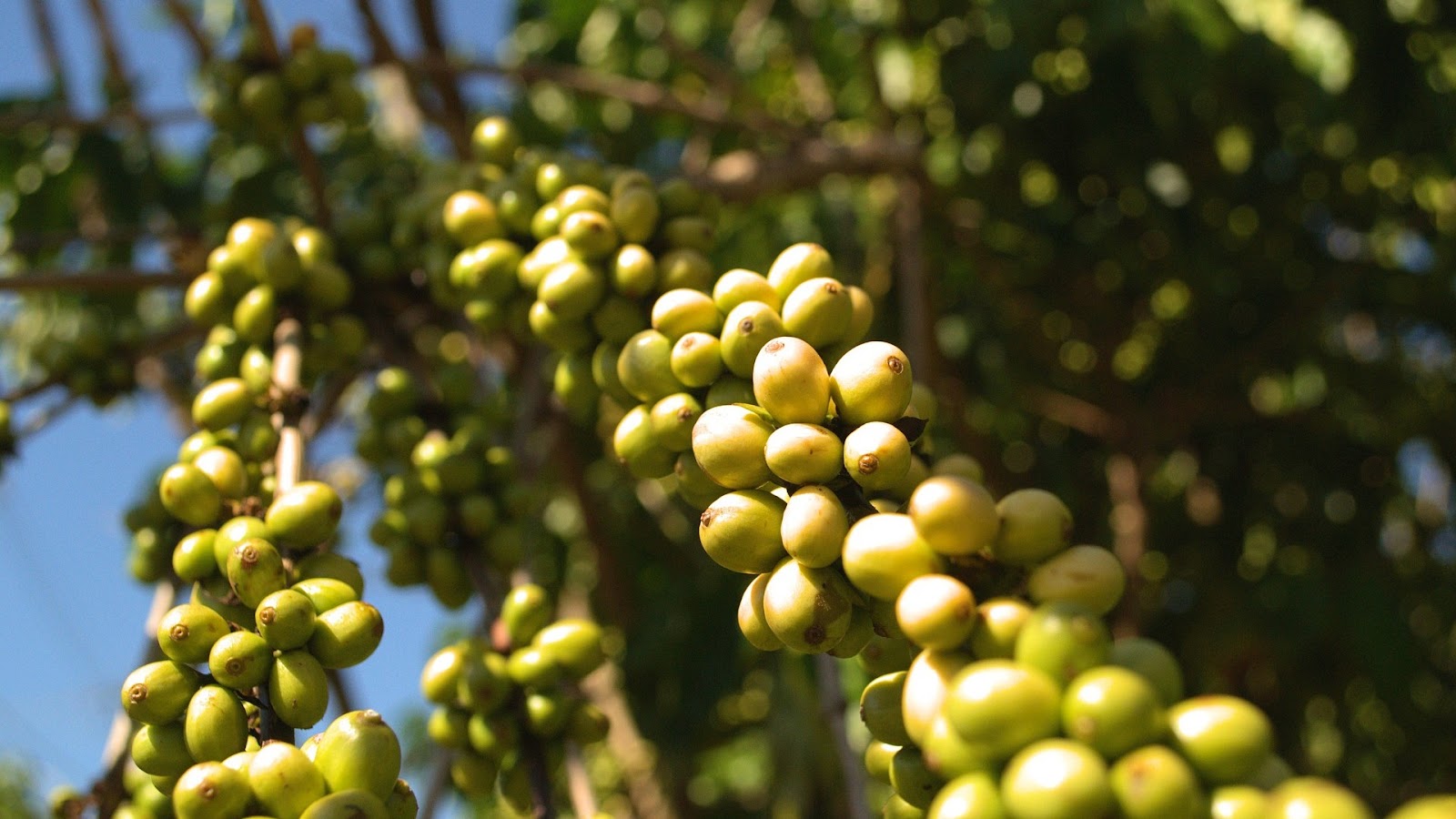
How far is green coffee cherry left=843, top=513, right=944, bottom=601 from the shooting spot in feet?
3.91

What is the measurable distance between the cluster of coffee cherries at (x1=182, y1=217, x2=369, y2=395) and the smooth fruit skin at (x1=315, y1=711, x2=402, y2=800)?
1101mm

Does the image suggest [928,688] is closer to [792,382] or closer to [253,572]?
[792,382]

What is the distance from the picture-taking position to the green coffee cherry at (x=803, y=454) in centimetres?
133

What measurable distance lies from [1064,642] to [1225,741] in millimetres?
165

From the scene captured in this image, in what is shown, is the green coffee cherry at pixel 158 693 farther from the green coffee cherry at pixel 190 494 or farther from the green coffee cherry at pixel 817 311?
the green coffee cherry at pixel 817 311

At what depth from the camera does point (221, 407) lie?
2.09 meters

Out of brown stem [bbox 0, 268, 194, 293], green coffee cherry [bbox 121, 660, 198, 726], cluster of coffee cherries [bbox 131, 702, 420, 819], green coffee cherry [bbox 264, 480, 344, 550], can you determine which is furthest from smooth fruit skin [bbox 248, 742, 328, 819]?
brown stem [bbox 0, 268, 194, 293]

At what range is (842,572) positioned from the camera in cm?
134

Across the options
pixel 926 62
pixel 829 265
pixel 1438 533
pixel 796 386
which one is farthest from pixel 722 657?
pixel 1438 533

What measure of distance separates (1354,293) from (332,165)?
428 cm

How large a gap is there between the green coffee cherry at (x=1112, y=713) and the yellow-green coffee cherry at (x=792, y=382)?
1.66 ft

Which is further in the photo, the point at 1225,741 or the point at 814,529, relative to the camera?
the point at 814,529

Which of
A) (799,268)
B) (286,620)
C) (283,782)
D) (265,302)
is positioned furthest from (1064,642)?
→ (265,302)

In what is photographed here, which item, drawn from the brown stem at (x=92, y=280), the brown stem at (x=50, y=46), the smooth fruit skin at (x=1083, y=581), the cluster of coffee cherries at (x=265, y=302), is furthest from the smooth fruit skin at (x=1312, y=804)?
the brown stem at (x=50, y=46)
